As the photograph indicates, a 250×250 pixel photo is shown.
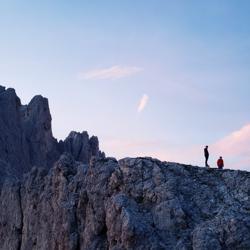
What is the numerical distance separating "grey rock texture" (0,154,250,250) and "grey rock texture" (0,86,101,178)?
64.8 metres

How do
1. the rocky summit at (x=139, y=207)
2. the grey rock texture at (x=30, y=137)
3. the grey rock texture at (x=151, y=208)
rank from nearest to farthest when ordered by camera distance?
the grey rock texture at (x=151, y=208) → the rocky summit at (x=139, y=207) → the grey rock texture at (x=30, y=137)

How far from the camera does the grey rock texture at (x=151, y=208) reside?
32156 millimetres

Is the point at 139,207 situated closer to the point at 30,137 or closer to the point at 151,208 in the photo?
the point at 151,208

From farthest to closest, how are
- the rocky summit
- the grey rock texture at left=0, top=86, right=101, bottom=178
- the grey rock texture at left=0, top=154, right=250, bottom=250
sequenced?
the grey rock texture at left=0, top=86, right=101, bottom=178 < the rocky summit < the grey rock texture at left=0, top=154, right=250, bottom=250

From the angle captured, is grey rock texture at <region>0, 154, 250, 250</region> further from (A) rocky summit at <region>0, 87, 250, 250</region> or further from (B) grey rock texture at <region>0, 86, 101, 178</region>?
(B) grey rock texture at <region>0, 86, 101, 178</region>

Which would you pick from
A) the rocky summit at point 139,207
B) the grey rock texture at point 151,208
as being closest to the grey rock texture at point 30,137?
the rocky summit at point 139,207

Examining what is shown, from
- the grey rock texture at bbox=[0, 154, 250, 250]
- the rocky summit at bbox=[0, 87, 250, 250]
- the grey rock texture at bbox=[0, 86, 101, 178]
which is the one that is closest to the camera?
the grey rock texture at bbox=[0, 154, 250, 250]

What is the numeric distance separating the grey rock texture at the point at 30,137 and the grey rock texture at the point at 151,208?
6479 centimetres

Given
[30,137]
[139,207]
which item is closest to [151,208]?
[139,207]

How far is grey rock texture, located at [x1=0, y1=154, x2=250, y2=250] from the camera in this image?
105 feet

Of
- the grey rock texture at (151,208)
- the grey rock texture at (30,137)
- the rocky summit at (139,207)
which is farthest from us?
the grey rock texture at (30,137)

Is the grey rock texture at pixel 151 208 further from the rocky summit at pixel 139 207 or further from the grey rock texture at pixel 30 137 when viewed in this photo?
the grey rock texture at pixel 30 137

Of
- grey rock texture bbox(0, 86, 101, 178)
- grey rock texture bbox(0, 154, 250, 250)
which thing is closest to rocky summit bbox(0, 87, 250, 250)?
grey rock texture bbox(0, 154, 250, 250)

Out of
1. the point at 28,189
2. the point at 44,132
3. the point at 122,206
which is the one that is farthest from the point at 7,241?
the point at 44,132
